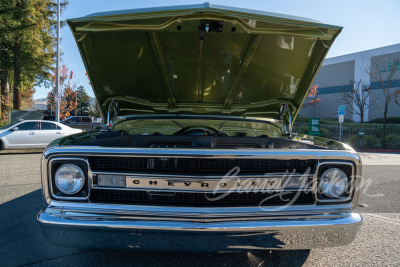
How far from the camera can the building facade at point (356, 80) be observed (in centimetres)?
2248

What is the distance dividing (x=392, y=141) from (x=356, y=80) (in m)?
11.6

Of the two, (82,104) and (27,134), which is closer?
(27,134)

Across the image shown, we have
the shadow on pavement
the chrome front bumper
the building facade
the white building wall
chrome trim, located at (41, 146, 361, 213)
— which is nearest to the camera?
the chrome front bumper

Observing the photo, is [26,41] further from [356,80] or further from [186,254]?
[356,80]

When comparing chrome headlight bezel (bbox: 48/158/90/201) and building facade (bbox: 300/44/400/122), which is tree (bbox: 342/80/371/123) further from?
chrome headlight bezel (bbox: 48/158/90/201)

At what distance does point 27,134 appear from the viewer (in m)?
10.1

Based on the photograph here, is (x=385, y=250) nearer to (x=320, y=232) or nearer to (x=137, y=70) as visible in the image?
(x=320, y=232)

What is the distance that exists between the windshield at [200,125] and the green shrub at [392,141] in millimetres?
16570

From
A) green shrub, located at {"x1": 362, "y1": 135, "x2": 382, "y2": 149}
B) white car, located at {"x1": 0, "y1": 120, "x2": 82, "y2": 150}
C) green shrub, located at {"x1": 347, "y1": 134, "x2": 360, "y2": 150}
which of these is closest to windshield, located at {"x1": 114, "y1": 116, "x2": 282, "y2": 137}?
white car, located at {"x1": 0, "y1": 120, "x2": 82, "y2": 150}

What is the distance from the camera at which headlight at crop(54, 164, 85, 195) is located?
5.98 ft

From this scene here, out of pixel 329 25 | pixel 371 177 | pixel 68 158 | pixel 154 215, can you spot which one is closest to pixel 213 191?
pixel 154 215

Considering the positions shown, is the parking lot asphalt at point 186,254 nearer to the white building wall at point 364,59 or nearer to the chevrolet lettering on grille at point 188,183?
A: the chevrolet lettering on grille at point 188,183

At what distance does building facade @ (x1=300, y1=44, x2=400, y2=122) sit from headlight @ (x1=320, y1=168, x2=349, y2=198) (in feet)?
73.8

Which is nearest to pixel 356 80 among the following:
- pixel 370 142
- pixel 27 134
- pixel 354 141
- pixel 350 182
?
pixel 370 142
